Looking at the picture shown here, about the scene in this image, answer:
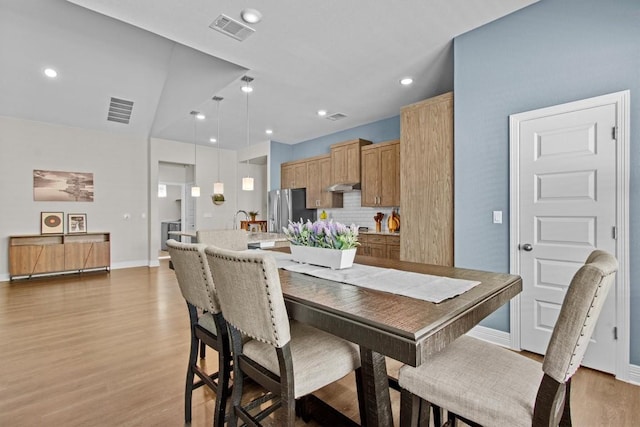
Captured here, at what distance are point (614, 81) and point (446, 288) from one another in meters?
2.23

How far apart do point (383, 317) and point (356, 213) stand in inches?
201

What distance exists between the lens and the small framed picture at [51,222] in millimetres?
5844

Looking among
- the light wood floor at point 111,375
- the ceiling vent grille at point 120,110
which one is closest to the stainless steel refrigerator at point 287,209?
the light wood floor at point 111,375

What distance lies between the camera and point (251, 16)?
2.63 meters

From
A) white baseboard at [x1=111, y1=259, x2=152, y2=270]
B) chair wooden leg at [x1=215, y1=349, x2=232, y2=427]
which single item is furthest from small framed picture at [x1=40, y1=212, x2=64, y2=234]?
chair wooden leg at [x1=215, y1=349, x2=232, y2=427]

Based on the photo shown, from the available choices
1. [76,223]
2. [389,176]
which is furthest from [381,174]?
[76,223]

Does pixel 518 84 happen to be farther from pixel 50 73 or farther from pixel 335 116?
pixel 50 73

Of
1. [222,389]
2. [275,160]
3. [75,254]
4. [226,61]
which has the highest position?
[226,61]

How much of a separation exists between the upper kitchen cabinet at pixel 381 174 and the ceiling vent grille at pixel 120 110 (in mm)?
4508

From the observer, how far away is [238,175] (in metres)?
8.34

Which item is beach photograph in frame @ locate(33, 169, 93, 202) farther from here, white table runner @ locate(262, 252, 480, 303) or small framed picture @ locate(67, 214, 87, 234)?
white table runner @ locate(262, 252, 480, 303)

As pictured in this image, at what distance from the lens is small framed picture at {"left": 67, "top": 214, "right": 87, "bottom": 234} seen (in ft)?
20.1

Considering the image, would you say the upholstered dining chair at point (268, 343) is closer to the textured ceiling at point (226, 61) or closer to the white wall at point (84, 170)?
the textured ceiling at point (226, 61)

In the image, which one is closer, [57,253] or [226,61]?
[226,61]
